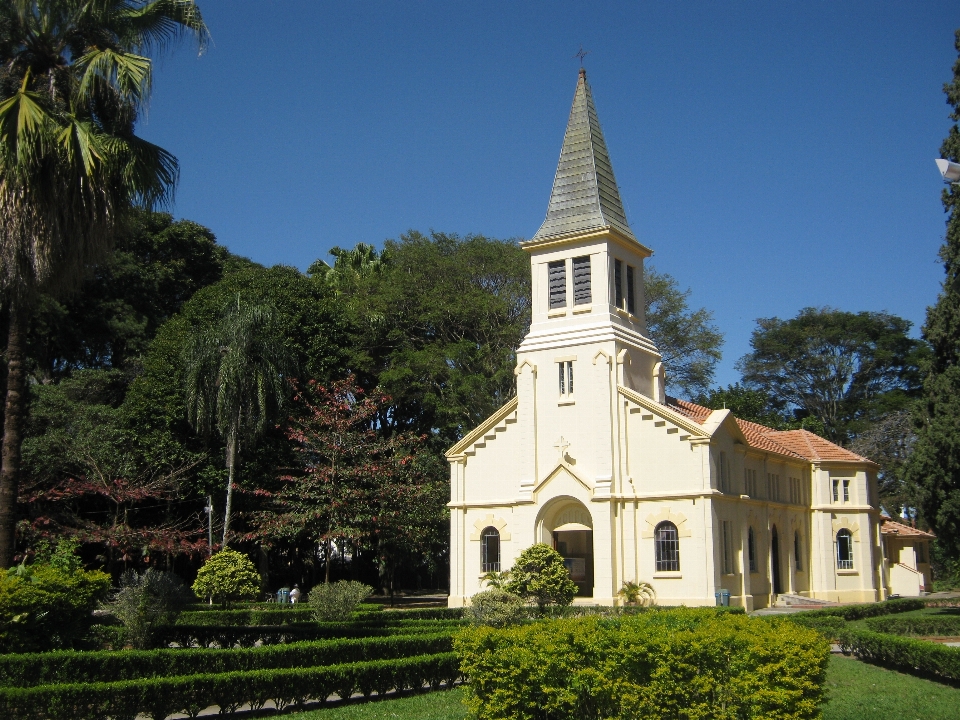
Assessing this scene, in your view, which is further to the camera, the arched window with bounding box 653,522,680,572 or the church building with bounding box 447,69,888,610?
the church building with bounding box 447,69,888,610

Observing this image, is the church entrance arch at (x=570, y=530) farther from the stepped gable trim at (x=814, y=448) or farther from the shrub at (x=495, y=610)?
the stepped gable trim at (x=814, y=448)

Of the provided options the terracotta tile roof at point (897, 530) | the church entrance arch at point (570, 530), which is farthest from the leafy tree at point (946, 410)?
the terracotta tile roof at point (897, 530)

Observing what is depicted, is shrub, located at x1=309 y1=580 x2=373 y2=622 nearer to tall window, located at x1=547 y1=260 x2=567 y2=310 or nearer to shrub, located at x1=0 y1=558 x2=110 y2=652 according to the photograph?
shrub, located at x1=0 y1=558 x2=110 y2=652

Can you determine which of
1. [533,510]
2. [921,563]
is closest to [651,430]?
[533,510]

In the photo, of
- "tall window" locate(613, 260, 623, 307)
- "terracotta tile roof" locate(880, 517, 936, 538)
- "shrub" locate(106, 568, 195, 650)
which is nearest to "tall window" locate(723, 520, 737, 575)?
"tall window" locate(613, 260, 623, 307)

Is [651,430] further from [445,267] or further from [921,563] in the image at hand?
[921,563]

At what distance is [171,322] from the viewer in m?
41.7

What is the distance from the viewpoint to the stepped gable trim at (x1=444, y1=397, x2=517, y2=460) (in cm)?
3622

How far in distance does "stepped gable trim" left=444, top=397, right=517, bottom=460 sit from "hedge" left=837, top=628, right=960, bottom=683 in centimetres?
1673

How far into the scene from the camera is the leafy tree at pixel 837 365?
65.9 metres

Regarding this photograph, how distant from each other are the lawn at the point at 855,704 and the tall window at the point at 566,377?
18.0m

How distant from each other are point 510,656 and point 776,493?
30297 mm

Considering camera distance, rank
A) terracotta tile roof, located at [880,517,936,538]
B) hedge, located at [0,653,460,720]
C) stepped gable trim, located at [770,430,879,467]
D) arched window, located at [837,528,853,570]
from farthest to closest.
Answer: terracotta tile roof, located at [880,517,936,538] → stepped gable trim, located at [770,430,879,467] → arched window, located at [837,528,853,570] → hedge, located at [0,653,460,720]

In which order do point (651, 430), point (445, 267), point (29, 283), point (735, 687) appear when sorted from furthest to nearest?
point (445, 267) → point (651, 430) → point (29, 283) → point (735, 687)
